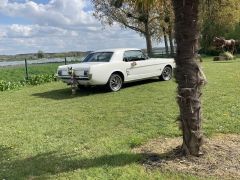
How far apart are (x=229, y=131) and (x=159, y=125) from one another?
1.39 metres

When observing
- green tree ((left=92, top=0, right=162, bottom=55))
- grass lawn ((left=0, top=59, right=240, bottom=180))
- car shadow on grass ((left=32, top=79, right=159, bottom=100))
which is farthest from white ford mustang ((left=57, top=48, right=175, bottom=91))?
green tree ((left=92, top=0, right=162, bottom=55))

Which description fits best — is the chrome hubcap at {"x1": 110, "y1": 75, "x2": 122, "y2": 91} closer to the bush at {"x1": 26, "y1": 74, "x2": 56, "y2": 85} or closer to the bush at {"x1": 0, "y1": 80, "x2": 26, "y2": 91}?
the bush at {"x1": 0, "y1": 80, "x2": 26, "y2": 91}

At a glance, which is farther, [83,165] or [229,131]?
[229,131]

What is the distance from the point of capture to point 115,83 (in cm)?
1370

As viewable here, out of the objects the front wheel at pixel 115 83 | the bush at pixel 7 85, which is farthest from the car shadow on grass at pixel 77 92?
the bush at pixel 7 85

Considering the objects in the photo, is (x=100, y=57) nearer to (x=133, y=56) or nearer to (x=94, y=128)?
(x=133, y=56)

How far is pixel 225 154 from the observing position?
5.71m

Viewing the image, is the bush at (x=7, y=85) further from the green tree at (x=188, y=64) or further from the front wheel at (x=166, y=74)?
the green tree at (x=188, y=64)

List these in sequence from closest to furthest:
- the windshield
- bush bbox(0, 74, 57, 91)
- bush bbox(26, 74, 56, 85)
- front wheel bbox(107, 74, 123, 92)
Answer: front wheel bbox(107, 74, 123, 92)
the windshield
bush bbox(0, 74, 57, 91)
bush bbox(26, 74, 56, 85)

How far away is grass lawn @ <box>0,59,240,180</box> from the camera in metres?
5.55

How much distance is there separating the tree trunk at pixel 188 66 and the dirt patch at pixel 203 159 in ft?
1.31

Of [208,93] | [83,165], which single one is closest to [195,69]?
[83,165]

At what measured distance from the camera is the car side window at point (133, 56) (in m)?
14.2

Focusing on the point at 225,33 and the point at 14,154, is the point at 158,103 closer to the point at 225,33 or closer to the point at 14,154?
the point at 14,154
